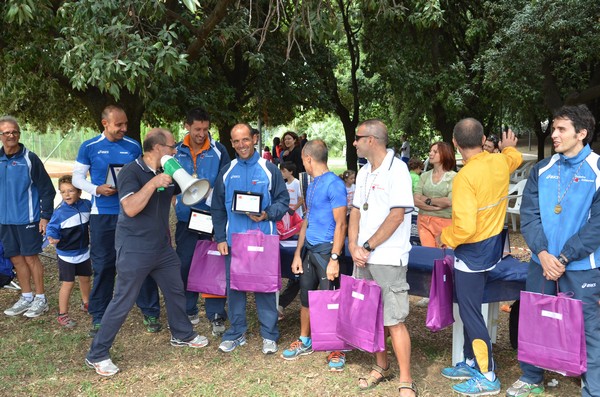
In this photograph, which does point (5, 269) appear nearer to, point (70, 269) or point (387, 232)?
point (70, 269)

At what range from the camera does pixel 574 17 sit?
10.2 m

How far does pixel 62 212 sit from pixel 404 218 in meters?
3.55

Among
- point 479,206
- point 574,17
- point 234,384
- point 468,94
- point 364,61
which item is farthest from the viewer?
point 364,61

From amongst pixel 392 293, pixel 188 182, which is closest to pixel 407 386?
pixel 392 293

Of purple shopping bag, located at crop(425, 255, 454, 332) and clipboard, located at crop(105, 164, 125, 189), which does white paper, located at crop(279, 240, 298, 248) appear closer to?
purple shopping bag, located at crop(425, 255, 454, 332)

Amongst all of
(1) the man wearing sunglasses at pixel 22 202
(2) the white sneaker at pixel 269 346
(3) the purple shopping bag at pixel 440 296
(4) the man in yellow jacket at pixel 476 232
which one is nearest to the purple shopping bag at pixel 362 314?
(3) the purple shopping bag at pixel 440 296

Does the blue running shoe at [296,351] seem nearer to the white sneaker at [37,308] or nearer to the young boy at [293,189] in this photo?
the white sneaker at [37,308]

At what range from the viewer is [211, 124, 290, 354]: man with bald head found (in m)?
4.99

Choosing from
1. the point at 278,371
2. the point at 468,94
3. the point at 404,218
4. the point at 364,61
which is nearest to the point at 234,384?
the point at 278,371

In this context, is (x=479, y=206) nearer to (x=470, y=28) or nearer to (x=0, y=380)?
(x=0, y=380)

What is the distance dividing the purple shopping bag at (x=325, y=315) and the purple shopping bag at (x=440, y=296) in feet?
2.37

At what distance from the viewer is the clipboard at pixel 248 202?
4875 millimetres

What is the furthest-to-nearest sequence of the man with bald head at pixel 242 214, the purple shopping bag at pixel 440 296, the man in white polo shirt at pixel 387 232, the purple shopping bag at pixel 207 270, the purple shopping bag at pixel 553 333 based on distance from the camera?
the purple shopping bag at pixel 207 270 < the man with bald head at pixel 242 214 < the purple shopping bag at pixel 440 296 < the man in white polo shirt at pixel 387 232 < the purple shopping bag at pixel 553 333

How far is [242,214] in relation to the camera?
5000mm
